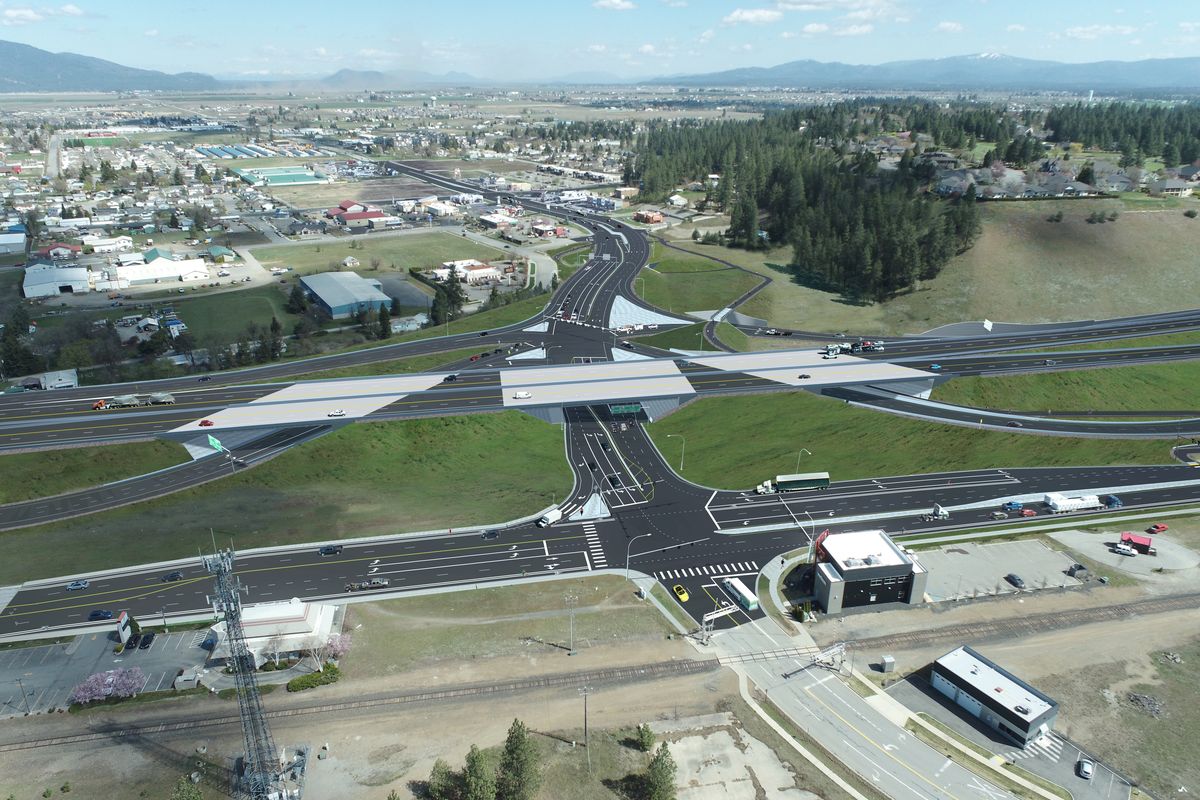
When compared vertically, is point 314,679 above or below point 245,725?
below

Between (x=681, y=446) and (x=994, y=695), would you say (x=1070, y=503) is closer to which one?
(x=994, y=695)

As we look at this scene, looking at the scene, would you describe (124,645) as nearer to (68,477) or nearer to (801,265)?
(68,477)

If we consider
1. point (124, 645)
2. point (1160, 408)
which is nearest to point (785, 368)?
point (1160, 408)

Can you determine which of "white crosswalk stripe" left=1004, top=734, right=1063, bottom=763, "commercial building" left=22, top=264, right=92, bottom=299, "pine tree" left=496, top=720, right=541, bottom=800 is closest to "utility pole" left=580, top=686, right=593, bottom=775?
"pine tree" left=496, top=720, right=541, bottom=800

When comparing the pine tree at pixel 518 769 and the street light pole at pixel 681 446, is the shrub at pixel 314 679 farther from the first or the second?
the street light pole at pixel 681 446

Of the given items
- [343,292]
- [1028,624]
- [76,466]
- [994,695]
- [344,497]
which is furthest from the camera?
[343,292]

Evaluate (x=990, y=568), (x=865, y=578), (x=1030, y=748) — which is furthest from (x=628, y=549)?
(x=1030, y=748)
